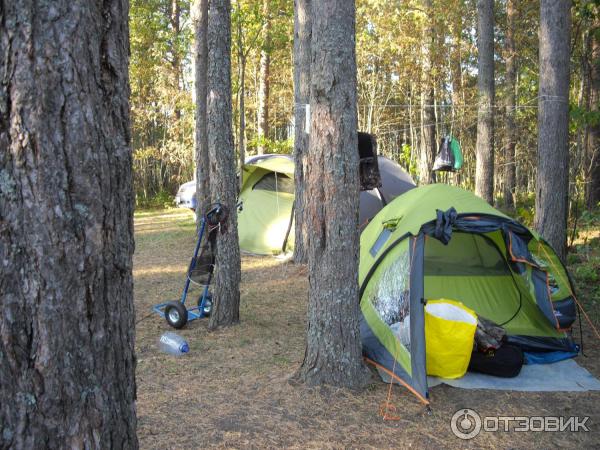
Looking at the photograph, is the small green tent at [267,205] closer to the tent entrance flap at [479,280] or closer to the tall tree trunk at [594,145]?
the tent entrance flap at [479,280]

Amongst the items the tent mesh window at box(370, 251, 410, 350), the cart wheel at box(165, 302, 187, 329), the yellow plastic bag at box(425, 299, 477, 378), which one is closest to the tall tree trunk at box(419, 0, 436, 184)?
the tent mesh window at box(370, 251, 410, 350)

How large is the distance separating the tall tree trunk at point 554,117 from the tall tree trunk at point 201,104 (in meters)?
5.30

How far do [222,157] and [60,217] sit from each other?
4264mm

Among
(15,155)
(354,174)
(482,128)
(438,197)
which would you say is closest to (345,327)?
(354,174)

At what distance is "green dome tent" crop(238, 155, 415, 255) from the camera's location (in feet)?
33.5

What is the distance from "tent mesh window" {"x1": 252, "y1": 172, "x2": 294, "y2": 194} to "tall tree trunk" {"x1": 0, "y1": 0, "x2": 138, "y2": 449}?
8.88 m

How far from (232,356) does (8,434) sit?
3778 millimetres

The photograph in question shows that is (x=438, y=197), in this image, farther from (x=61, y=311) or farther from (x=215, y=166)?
(x=61, y=311)

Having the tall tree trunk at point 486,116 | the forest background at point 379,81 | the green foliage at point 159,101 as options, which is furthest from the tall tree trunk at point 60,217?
the green foliage at point 159,101

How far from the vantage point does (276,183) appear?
10531mm

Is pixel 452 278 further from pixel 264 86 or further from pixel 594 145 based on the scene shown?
pixel 264 86

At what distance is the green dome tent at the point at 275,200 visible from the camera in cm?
1021

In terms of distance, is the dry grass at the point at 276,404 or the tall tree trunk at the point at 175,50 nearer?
the dry grass at the point at 276,404

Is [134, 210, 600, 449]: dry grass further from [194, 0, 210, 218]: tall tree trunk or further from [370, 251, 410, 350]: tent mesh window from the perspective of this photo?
[194, 0, 210, 218]: tall tree trunk
